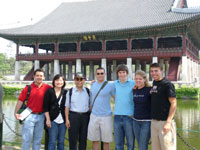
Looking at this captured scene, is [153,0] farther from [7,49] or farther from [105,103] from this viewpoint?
[7,49]

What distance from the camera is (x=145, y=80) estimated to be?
13.5ft

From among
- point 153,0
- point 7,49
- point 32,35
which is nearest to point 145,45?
point 153,0

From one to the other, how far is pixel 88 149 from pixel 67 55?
2364 centimetres

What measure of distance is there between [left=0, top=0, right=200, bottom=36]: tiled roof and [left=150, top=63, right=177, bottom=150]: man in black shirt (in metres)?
18.4

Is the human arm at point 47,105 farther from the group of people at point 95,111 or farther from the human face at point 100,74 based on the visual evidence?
the human face at point 100,74

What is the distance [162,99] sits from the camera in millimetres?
3621

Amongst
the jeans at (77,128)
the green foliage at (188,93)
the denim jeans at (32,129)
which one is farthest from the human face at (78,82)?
the green foliage at (188,93)

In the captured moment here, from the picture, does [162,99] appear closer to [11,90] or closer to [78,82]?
[78,82]

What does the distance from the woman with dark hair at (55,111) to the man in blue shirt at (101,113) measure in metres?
0.67

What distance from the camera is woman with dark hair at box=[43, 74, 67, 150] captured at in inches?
169

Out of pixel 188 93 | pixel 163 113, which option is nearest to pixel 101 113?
pixel 163 113

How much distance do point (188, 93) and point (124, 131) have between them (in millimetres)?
16771

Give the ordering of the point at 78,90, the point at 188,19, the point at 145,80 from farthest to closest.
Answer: the point at 188,19
the point at 78,90
the point at 145,80

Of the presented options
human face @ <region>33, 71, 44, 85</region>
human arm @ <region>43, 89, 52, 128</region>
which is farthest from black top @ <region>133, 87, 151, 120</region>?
human face @ <region>33, 71, 44, 85</region>
